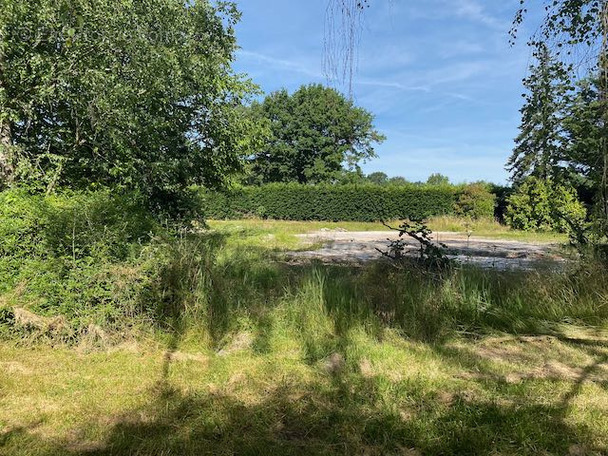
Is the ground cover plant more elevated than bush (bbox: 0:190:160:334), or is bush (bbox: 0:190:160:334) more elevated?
bush (bbox: 0:190:160:334)

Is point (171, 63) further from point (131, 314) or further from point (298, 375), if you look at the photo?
point (298, 375)

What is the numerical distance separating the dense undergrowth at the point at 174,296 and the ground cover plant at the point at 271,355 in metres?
0.02

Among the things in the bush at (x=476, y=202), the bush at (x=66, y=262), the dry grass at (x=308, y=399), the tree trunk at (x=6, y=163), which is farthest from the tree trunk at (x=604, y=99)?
the bush at (x=476, y=202)

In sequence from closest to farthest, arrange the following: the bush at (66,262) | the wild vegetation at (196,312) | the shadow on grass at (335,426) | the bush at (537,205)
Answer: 1. the shadow on grass at (335,426)
2. the wild vegetation at (196,312)
3. the bush at (66,262)
4. the bush at (537,205)

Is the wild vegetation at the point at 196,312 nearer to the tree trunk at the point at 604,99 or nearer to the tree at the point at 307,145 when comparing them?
the tree trunk at the point at 604,99

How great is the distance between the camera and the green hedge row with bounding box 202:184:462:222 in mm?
28141

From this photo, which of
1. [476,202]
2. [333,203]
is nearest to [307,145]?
[333,203]

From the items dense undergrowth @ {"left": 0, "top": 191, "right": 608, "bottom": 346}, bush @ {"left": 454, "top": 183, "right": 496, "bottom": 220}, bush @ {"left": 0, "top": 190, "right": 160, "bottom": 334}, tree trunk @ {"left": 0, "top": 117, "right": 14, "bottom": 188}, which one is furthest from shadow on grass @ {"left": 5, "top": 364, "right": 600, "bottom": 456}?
bush @ {"left": 454, "top": 183, "right": 496, "bottom": 220}

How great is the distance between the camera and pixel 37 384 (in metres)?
3.44

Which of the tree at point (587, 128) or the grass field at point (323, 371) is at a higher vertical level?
the tree at point (587, 128)

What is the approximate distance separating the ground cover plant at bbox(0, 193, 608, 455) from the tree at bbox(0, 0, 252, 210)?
2.27 metres

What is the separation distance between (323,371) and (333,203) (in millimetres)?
26399

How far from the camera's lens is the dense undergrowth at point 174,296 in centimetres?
422

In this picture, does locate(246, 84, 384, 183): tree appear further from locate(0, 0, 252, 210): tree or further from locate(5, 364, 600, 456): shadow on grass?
locate(5, 364, 600, 456): shadow on grass
